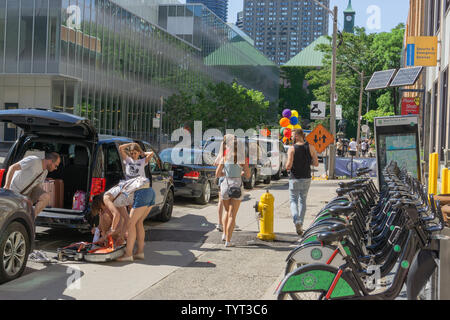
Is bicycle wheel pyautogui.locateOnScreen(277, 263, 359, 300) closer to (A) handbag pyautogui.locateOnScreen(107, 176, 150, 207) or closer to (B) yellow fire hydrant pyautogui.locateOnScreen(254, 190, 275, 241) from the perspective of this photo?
(A) handbag pyautogui.locateOnScreen(107, 176, 150, 207)

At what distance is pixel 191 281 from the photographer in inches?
264

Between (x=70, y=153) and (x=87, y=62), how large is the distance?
34.5 m

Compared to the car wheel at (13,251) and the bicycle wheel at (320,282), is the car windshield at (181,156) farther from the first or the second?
the bicycle wheel at (320,282)

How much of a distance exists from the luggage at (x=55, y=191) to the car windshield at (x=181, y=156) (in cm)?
601

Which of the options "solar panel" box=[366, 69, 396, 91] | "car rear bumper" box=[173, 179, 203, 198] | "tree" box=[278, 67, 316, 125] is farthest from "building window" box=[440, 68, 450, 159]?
"tree" box=[278, 67, 316, 125]

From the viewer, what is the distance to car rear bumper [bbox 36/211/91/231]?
8.36 meters

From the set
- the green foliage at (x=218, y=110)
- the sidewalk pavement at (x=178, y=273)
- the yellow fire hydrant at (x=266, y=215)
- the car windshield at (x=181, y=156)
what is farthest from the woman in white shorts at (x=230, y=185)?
the green foliage at (x=218, y=110)

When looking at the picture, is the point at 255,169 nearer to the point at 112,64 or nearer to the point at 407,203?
the point at 407,203

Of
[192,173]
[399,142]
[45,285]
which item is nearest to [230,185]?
[45,285]

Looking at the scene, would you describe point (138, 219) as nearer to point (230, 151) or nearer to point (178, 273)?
point (178, 273)

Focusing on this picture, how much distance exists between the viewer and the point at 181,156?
15367 millimetres

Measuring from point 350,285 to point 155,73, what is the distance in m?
52.7
